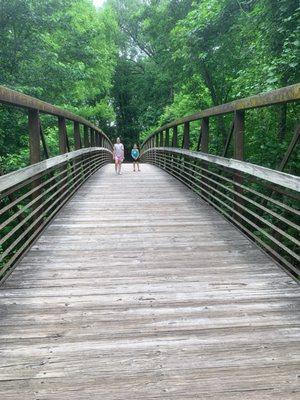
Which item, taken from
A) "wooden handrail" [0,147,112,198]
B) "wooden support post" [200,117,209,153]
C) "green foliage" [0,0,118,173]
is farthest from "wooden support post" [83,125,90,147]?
"wooden handrail" [0,147,112,198]

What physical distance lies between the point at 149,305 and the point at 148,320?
0.90 feet

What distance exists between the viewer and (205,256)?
4879 millimetres

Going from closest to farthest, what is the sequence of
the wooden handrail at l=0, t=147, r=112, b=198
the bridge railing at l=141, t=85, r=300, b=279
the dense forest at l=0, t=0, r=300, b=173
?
the wooden handrail at l=0, t=147, r=112, b=198, the bridge railing at l=141, t=85, r=300, b=279, the dense forest at l=0, t=0, r=300, b=173

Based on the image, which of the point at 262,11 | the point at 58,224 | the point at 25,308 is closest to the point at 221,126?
the point at 262,11

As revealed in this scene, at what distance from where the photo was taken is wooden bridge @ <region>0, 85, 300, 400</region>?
2.56 meters

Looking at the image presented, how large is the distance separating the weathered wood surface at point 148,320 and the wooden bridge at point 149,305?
0.01 m

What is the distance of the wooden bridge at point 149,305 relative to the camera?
2.56 m

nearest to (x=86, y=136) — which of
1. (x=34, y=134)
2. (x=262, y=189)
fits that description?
(x=262, y=189)

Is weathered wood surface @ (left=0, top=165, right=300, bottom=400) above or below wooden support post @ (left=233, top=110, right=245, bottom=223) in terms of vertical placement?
below

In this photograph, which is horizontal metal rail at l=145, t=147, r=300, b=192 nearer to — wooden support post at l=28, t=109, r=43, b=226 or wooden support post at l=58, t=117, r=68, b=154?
wooden support post at l=58, t=117, r=68, b=154

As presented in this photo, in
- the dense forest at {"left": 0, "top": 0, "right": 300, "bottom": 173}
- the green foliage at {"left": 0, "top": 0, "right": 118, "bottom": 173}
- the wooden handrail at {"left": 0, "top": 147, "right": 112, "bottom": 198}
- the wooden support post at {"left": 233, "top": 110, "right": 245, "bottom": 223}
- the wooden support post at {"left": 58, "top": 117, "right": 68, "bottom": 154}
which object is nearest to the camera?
the wooden handrail at {"left": 0, "top": 147, "right": 112, "bottom": 198}

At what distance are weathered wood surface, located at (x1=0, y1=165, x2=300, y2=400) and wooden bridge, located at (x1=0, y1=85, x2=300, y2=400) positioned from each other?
10mm

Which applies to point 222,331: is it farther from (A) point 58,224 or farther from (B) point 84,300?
(A) point 58,224

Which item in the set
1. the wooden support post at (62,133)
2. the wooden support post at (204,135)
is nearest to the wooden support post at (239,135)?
the wooden support post at (204,135)
